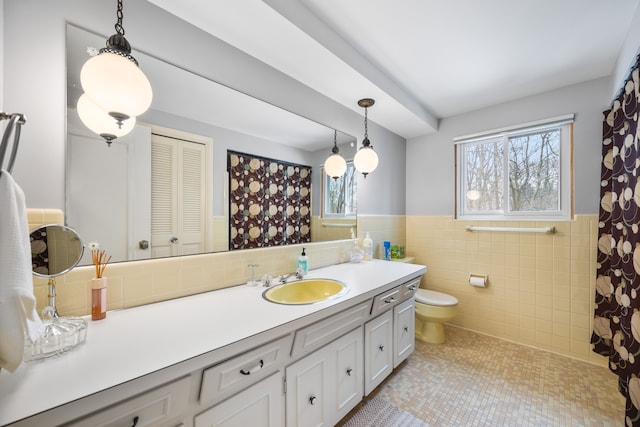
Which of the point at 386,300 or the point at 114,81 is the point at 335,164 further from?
the point at 114,81

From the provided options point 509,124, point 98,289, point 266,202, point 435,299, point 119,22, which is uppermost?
point 509,124

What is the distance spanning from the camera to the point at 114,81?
879 millimetres

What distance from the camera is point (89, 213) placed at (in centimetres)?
106

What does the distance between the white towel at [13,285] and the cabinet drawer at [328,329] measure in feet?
2.71

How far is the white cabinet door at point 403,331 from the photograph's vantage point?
1872 millimetres

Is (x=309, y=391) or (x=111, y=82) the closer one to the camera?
(x=111, y=82)

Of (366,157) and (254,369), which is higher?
(366,157)

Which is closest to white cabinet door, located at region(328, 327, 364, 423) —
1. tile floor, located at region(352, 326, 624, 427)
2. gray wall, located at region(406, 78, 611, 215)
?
tile floor, located at region(352, 326, 624, 427)

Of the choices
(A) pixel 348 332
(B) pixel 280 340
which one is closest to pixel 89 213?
(B) pixel 280 340

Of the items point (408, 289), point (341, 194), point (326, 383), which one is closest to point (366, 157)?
point (341, 194)

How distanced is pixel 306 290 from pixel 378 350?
25.3 inches

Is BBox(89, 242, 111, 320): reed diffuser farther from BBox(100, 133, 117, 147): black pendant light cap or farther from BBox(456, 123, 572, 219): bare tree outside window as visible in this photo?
BBox(456, 123, 572, 219): bare tree outside window

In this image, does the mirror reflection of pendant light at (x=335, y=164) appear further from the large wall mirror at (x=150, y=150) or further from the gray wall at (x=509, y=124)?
the gray wall at (x=509, y=124)

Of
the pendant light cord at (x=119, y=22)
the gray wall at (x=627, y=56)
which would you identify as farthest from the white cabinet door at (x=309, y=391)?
the gray wall at (x=627, y=56)
